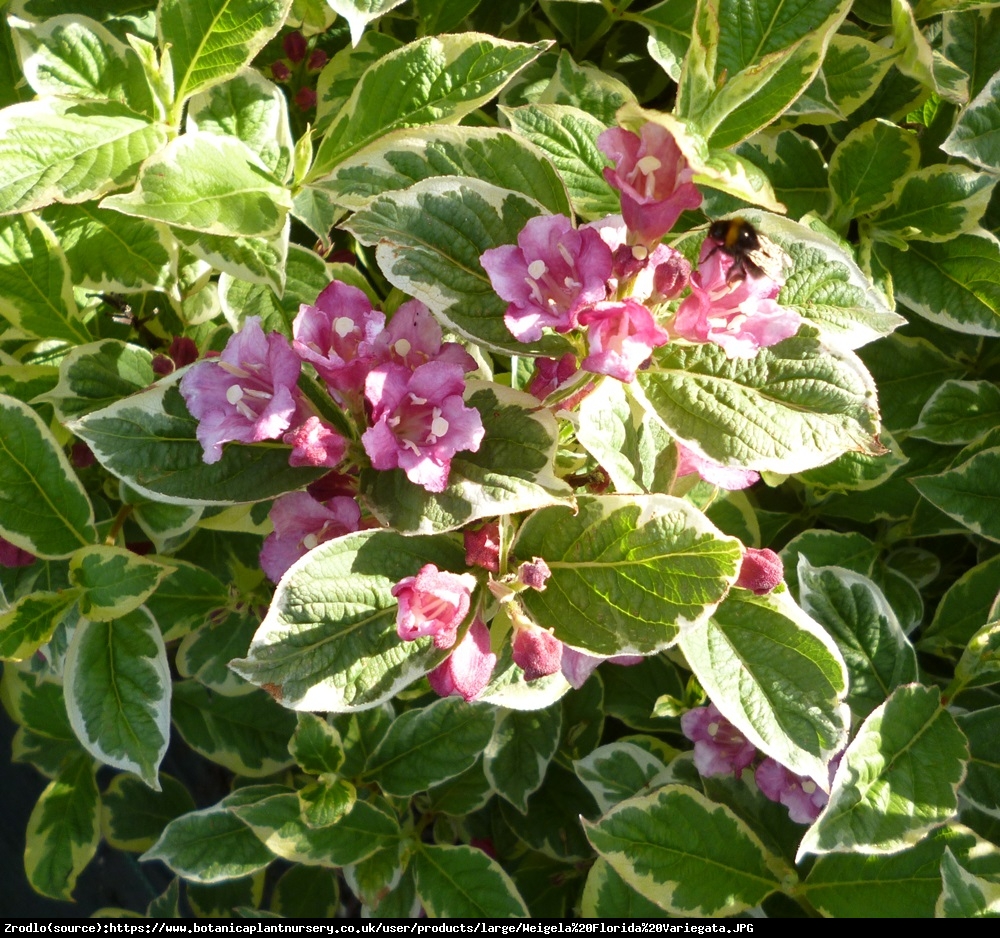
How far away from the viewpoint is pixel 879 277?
3.92 ft

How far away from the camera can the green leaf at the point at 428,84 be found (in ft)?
3.21

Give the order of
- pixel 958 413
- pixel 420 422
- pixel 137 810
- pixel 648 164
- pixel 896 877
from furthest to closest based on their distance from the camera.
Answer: pixel 137 810
pixel 958 413
pixel 896 877
pixel 420 422
pixel 648 164

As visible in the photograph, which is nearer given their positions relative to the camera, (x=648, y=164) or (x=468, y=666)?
(x=648, y=164)

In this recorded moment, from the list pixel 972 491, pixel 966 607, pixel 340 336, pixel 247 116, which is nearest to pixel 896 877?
pixel 966 607

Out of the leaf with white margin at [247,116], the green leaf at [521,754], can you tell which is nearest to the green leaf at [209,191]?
the leaf with white margin at [247,116]

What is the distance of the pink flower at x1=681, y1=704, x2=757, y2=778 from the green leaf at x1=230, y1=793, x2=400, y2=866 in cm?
46

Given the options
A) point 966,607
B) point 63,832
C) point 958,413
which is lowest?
point 63,832

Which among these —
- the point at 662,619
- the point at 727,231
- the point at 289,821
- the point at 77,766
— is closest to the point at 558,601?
the point at 662,619

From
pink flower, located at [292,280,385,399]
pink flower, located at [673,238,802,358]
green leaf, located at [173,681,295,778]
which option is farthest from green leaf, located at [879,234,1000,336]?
green leaf, located at [173,681,295,778]

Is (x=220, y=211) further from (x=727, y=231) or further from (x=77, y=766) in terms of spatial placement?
(x=77, y=766)

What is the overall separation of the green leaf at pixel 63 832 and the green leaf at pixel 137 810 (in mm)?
172

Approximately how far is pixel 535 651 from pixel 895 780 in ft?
1.77

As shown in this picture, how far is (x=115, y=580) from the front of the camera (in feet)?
3.47

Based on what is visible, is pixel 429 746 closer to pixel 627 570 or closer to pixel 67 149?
pixel 627 570
